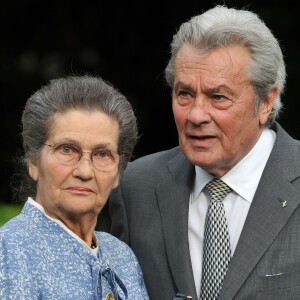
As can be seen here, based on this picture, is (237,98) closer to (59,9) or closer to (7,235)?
(7,235)

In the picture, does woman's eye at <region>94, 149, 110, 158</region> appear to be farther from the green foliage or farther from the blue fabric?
the green foliage

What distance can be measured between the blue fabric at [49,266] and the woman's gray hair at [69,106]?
26cm

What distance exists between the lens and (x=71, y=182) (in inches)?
154

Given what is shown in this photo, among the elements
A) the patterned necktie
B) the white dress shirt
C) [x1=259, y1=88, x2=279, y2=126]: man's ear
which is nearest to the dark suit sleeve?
the white dress shirt

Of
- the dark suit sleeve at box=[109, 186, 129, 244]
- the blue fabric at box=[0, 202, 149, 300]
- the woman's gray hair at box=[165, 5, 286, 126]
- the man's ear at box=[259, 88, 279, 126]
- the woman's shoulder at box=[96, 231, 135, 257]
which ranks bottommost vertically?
the blue fabric at box=[0, 202, 149, 300]

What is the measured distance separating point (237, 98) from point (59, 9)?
4.33 m

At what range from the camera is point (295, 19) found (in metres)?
8.09

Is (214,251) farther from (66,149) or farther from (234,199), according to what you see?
(66,149)

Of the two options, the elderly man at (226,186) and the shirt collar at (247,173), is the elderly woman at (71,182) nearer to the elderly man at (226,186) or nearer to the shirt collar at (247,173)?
the elderly man at (226,186)

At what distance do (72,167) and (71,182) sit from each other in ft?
0.19

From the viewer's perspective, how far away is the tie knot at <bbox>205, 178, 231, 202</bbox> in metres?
4.58

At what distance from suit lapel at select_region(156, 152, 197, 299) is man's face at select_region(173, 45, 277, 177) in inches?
8.6

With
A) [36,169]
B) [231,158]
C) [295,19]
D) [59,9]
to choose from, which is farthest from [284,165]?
[59,9]

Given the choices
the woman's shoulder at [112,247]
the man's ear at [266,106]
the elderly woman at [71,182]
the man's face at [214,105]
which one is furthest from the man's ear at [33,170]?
the man's ear at [266,106]
